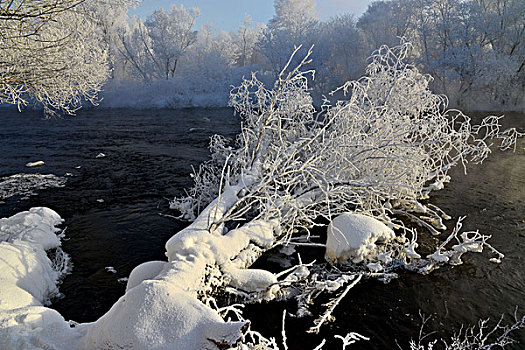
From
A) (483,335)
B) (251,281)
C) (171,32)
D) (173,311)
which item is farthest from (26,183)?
(171,32)

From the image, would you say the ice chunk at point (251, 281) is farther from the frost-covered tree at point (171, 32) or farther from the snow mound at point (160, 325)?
the frost-covered tree at point (171, 32)

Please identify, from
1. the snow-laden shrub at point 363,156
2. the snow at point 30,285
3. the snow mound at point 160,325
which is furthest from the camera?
the snow-laden shrub at point 363,156

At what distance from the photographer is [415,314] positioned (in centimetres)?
485

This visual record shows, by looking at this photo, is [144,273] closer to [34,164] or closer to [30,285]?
[30,285]

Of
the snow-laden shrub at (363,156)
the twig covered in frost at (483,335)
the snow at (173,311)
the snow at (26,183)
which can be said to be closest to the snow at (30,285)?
the snow at (173,311)

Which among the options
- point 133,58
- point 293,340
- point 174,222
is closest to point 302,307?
point 293,340

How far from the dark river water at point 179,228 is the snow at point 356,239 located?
0.56 metres

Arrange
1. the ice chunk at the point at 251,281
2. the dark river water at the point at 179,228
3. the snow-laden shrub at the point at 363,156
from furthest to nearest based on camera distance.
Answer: the snow-laden shrub at the point at 363,156 < the ice chunk at the point at 251,281 < the dark river water at the point at 179,228

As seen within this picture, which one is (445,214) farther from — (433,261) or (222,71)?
(222,71)

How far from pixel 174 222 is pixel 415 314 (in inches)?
199

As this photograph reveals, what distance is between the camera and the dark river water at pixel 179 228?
473cm

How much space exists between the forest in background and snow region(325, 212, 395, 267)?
1755cm

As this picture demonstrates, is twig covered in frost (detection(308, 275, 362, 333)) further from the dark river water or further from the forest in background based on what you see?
the forest in background

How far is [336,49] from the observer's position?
35.2 meters
